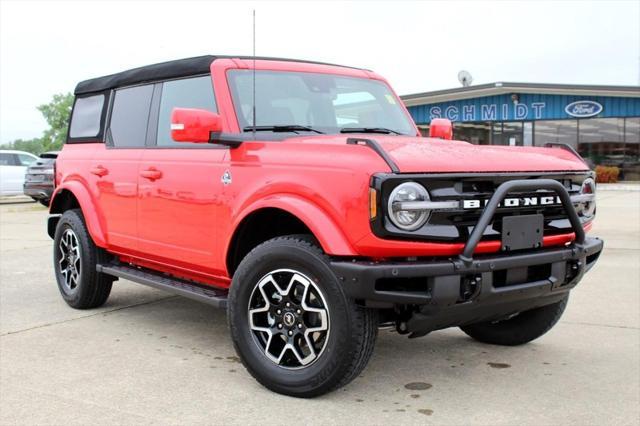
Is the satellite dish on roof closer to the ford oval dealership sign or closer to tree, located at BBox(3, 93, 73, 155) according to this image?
the ford oval dealership sign

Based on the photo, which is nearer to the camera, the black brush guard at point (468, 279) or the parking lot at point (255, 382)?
the black brush guard at point (468, 279)

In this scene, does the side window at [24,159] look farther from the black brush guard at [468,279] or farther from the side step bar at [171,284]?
the black brush guard at [468,279]

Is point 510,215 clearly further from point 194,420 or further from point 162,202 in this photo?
point 162,202

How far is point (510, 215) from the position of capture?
3414mm

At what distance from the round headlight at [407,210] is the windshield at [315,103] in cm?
125

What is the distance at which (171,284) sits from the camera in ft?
14.6

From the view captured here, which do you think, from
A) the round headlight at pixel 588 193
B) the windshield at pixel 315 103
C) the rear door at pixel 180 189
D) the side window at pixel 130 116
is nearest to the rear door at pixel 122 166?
the side window at pixel 130 116

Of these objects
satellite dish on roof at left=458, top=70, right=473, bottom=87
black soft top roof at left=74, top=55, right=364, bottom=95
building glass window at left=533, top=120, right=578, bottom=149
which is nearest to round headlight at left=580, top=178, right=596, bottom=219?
black soft top roof at left=74, top=55, right=364, bottom=95

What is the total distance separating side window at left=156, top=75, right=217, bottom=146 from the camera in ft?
14.4

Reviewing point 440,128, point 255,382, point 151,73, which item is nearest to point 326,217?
point 255,382

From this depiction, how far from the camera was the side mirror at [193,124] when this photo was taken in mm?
3781

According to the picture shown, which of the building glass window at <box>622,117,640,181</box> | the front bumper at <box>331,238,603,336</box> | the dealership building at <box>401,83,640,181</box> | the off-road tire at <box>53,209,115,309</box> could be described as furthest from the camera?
the building glass window at <box>622,117,640,181</box>

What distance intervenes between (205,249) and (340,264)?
124 cm

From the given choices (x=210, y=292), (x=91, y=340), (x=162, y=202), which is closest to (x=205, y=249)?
(x=210, y=292)
